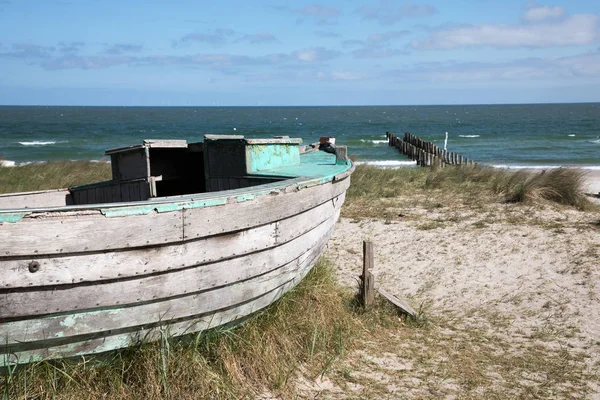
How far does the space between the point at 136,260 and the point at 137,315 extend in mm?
379

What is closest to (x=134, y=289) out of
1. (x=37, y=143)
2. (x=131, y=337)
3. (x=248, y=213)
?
(x=131, y=337)

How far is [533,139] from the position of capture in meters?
46.5

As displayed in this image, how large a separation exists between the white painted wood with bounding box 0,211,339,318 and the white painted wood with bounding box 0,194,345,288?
0.05 m

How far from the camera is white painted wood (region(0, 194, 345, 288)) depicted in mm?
3092

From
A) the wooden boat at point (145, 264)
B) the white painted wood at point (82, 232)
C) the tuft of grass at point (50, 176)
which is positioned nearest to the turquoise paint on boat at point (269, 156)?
the wooden boat at point (145, 264)

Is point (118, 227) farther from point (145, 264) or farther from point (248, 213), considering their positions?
point (248, 213)

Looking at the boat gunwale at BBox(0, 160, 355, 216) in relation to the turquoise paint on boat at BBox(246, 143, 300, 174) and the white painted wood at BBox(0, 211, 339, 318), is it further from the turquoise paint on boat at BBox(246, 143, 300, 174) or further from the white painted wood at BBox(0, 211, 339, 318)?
the turquoise paint on boat at BBox(246, 143, 300, 174)

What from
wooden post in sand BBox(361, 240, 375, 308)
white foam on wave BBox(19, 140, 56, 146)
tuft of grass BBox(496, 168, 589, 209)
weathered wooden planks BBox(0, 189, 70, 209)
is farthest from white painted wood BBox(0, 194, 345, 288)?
white foam on wave BBox(19, 140, 56, 146)

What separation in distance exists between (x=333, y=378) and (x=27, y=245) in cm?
271

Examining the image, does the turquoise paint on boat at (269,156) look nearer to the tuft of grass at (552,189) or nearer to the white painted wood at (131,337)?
the white painted wood at (131,337)

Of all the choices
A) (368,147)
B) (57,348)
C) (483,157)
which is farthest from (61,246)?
(368,147)

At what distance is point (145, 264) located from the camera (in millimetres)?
3447

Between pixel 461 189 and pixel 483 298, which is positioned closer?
pixel 483 298

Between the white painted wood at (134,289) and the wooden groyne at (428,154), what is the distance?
52.9 feet
